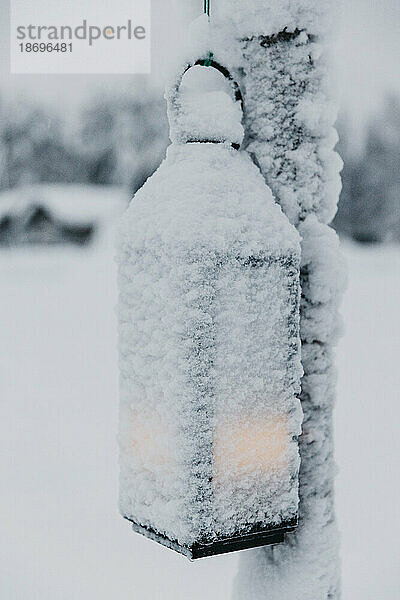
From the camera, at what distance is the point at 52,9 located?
213 cm

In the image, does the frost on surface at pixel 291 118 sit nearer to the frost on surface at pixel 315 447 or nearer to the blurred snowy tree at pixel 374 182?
the frost on surface at pixel 315 447

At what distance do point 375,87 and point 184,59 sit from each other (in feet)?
9.97

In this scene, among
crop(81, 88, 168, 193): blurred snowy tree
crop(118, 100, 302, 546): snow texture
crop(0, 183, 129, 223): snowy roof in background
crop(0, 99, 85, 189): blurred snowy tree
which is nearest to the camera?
crop(118, 100, 302, 546): snow texture

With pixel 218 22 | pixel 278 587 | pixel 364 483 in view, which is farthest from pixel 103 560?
pixel 218 22

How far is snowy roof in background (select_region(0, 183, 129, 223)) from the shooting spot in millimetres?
3625

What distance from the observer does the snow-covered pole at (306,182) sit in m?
0.71

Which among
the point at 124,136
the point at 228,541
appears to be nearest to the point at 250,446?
the point at 228,541

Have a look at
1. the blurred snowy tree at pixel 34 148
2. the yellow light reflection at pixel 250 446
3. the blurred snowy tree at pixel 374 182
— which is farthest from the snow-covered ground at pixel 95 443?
the yellow light reflection at pixel 250 446

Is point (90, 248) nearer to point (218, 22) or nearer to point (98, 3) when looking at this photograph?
point (98, 3)

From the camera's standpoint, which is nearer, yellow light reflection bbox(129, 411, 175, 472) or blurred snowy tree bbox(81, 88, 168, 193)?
yellow light reflection bbox(129, 411, 175, 472)

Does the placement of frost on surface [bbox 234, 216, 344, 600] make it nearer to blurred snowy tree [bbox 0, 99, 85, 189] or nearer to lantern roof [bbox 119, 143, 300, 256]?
lantern roof [bbox 119, 143, 300, 256]

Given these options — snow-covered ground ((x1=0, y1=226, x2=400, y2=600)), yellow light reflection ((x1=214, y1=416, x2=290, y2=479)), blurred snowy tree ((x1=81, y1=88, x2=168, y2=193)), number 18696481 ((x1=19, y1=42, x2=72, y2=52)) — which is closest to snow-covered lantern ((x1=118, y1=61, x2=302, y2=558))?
yellow light reflection ((x1=214, y1=416, x2=290, y2=479))

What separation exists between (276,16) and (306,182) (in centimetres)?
14

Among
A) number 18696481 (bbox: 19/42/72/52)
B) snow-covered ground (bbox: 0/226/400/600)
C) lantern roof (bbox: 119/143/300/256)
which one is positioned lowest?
snow-covered ground (bbox: 0/226/400/600)
